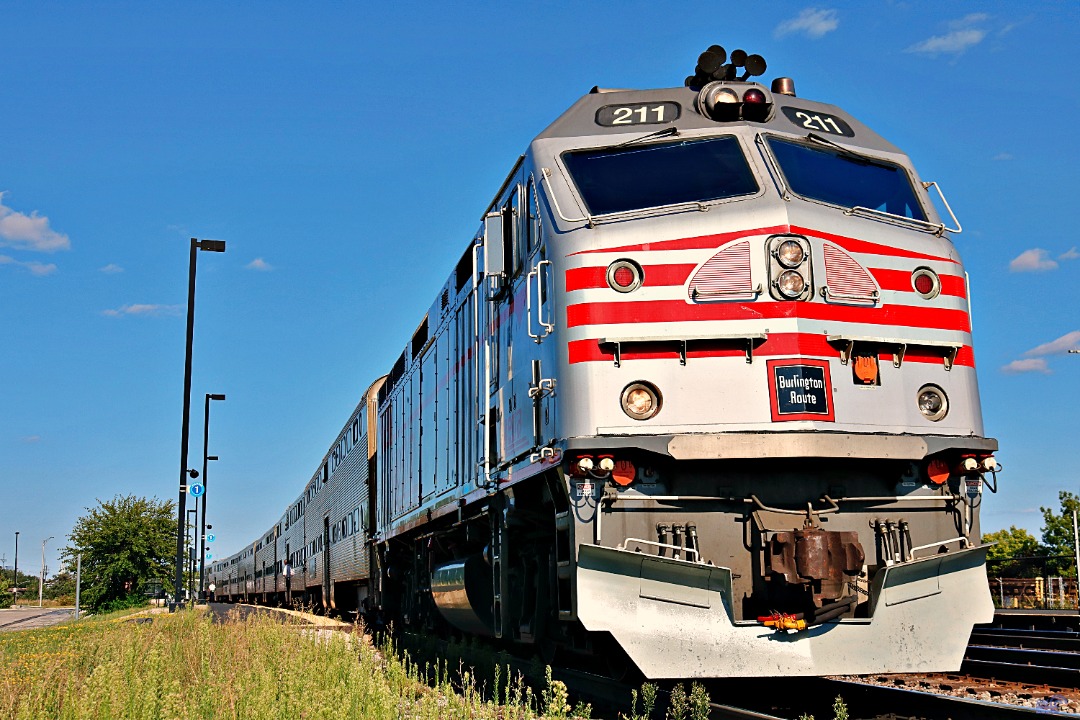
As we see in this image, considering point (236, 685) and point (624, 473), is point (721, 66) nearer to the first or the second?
point (624, 473)

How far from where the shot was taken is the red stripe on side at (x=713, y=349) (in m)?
6.74

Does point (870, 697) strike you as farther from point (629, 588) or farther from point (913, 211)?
point (913, 211)

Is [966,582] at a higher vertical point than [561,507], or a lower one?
lower

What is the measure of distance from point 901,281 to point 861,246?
36 cm

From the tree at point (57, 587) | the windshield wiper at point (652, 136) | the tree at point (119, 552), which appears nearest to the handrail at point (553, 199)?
the windshield wiper at point (652, 136)

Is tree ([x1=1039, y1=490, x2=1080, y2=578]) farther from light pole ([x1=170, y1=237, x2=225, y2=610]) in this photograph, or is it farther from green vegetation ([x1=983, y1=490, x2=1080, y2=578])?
light pole ([x1=170, y1=237, x2=225, y2=610])

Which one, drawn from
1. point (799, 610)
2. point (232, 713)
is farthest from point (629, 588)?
point (232, 713)

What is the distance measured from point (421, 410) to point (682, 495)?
7.62 meters

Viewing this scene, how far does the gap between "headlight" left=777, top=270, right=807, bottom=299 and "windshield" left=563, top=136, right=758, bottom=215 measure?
739mm

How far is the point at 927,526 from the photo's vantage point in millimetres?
6891

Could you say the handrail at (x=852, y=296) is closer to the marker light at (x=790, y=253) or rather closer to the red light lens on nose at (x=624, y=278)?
the marker light at (x=790, y=253)

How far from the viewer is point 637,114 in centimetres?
793

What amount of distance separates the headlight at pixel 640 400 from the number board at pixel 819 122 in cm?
265

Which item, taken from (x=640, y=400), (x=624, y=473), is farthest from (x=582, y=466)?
(x=640, y=400)
